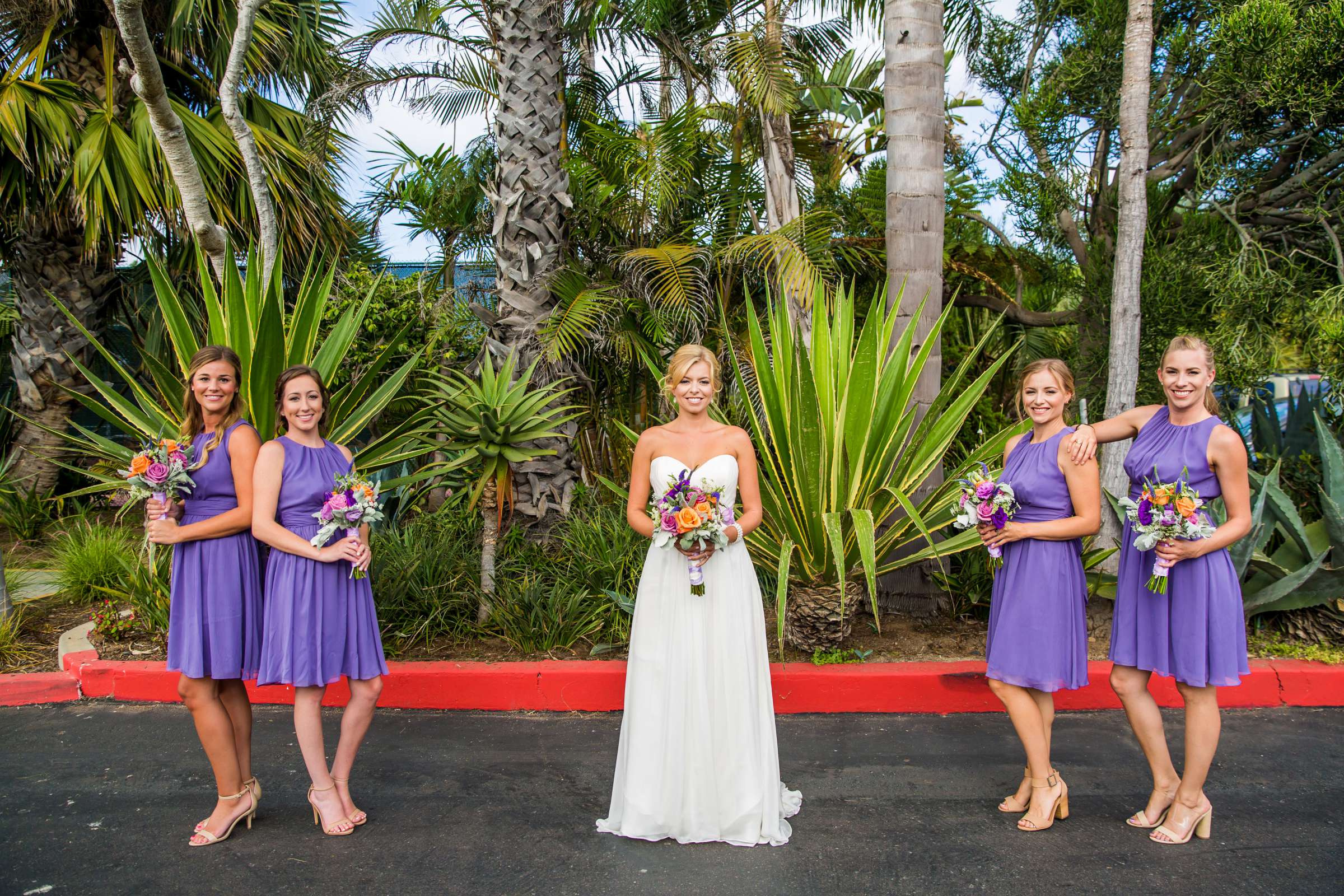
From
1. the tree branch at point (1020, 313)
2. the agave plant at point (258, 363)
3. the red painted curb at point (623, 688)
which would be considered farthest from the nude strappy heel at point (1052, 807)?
the tree branch at point (1020, 313)

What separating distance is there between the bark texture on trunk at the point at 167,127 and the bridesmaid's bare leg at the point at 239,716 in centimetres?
421

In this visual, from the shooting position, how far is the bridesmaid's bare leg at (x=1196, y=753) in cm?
358

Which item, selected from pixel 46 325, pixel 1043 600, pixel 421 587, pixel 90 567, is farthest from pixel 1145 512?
pixel 46 325

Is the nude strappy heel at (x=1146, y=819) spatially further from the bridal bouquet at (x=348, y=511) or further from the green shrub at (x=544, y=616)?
the bridal bouquet at (x=348, y=511)

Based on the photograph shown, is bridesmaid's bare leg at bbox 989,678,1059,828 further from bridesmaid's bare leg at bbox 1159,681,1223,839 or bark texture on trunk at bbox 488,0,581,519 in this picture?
bark texture on trunk at bbox 488,0,581,519

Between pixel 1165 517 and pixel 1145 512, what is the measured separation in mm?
112

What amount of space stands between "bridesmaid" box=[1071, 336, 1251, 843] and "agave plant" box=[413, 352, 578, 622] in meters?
3.14

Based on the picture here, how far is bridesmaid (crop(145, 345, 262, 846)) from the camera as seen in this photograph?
366 centimetres

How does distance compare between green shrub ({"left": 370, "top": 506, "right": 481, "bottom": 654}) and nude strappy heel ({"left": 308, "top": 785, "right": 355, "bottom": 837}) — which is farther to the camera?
green shrub ({"left": 370, "top": 506, "right": 481, "bottom": 654})

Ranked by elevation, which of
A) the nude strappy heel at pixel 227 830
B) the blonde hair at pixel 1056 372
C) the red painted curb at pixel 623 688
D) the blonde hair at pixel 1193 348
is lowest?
the nude strappy heel at pixel 227 830

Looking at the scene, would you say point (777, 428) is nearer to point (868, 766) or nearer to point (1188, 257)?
point (868, 766)

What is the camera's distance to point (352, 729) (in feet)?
12.5

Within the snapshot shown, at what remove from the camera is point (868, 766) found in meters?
4.42

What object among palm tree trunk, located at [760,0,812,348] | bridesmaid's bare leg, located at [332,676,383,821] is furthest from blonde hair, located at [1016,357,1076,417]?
palm tree trunk, located at [760,0,812,348]
